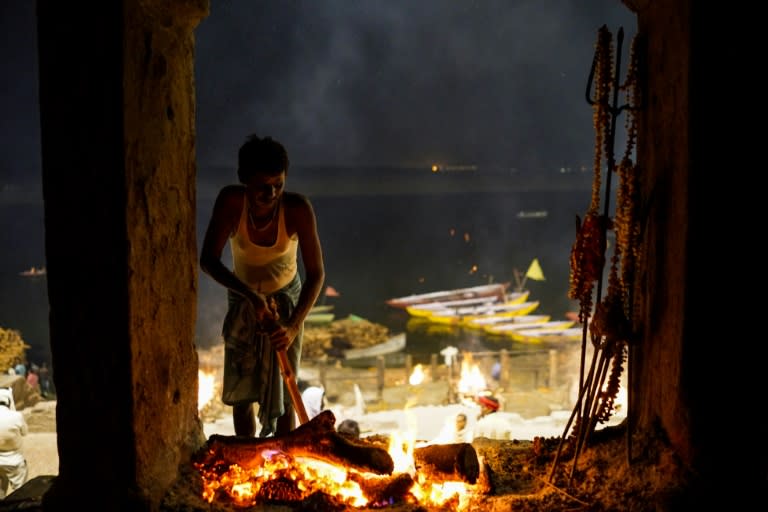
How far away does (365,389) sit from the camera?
600 inches

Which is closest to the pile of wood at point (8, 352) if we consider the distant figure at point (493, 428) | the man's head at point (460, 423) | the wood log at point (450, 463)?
the distant figure at point (493, 428)

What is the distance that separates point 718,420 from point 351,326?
21653 millimetres

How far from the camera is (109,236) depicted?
2869mm

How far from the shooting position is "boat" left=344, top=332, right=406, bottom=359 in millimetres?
22344

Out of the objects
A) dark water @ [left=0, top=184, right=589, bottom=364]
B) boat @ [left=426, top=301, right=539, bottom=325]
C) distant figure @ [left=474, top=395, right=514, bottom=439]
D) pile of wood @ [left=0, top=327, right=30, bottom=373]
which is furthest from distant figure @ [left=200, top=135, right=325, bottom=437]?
boat @ [left=426, top=301, right=539, bottom=325]

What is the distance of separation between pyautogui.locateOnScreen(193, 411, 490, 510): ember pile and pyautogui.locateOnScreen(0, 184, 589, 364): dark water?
22448mm

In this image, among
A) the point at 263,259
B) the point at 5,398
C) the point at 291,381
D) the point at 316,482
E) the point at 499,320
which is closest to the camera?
the point at 316,482

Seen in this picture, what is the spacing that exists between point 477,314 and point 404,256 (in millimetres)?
30302

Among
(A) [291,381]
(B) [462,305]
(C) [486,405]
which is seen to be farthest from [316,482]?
(B) [462,305]

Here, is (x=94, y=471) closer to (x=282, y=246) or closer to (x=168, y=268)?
(x=168, y=268)

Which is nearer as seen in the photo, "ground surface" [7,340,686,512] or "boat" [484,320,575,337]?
"ground surface" [7,340,686,512]

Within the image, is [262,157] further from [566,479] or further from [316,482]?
[566,479]

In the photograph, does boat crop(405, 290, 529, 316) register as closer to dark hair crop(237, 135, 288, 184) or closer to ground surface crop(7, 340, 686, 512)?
ground surface crop(7, 340, 686, 512)

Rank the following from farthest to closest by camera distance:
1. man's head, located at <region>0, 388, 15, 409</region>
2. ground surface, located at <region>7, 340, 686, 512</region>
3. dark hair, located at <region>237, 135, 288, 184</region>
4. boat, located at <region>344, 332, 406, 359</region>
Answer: boat, located at <region>344, 332, 406, 359</region> → man's head, located at <region>0, 388, 15, 409</region> → dark hair, located at <region>237, 135, 288, 184</region> → ground surface, located at <region>7, 340, 686, 512</region>
